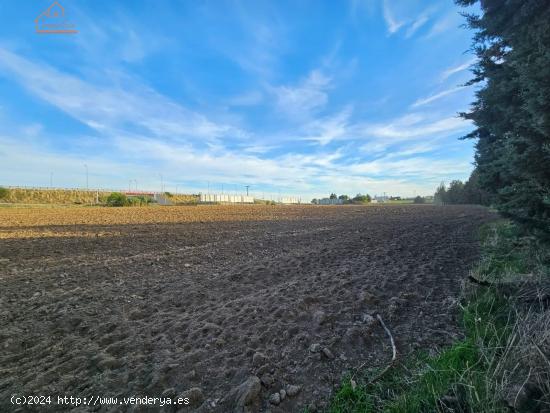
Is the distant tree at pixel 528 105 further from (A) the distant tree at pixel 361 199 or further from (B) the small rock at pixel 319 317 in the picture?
(A) the distant tree at pixel 361 199

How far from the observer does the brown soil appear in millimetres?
2949

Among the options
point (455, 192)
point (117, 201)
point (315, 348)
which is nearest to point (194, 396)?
point (315, 348)

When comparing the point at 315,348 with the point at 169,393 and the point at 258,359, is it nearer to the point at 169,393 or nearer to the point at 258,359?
the point at 258,359

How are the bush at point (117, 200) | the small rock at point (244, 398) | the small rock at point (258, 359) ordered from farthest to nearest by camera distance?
1. the bush at point (117, 200)
2. the small rock at point (258, 359)
3. the small rock at point (244, 398)

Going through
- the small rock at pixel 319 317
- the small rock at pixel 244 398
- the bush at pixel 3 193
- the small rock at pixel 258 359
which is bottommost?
the small rock at pixel 244 398

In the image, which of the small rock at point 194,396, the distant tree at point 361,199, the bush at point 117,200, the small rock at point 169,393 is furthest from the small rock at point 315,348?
the distant tree at point 361,199

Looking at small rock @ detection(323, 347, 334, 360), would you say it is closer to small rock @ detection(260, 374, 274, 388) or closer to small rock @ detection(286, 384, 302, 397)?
small rock @ detection(286, 384, 302, 397)

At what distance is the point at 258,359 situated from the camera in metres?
3.09

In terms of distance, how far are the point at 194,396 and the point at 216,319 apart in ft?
5.20

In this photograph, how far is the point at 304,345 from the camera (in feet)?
11.0

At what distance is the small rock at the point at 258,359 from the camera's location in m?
3.06

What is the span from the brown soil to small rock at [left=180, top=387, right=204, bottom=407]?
78 millimetres

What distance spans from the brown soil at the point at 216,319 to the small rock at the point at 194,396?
78 mm

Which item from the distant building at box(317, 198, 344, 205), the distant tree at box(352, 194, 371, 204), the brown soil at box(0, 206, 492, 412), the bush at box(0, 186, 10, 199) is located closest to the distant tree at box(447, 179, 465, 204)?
the distant tree at box(352, 194, 371, 204)
